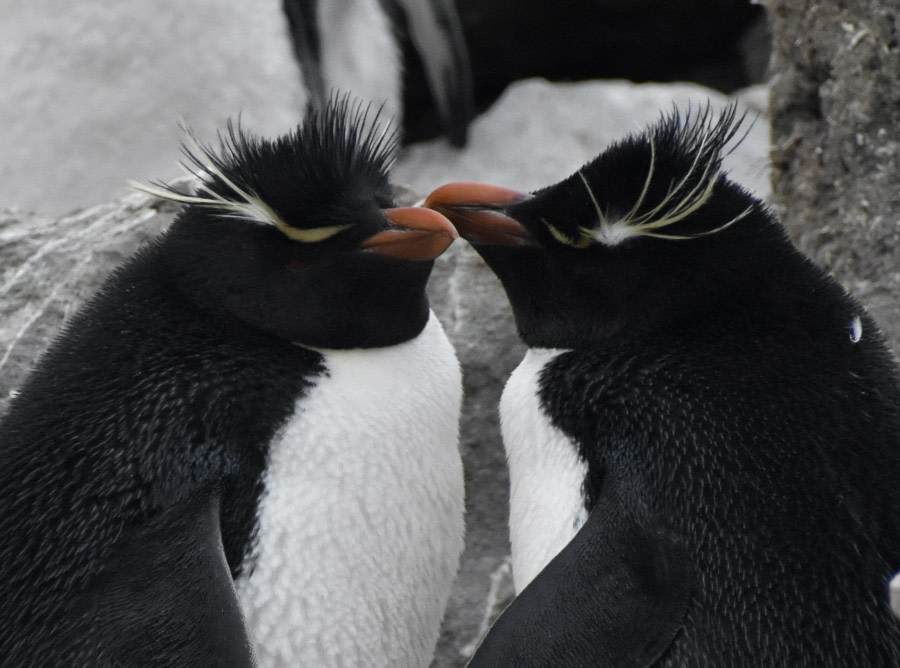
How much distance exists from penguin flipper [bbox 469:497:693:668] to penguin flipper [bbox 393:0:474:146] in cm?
388

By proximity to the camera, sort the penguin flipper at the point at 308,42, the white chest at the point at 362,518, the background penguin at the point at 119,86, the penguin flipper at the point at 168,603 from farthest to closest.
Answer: the penguin flipper at the point at 308,42, the background penguin at the point at 119,86, the white chest at the point at 362,518, the penguin flipper at the point at 168,603

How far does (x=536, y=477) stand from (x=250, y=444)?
440 millimetres

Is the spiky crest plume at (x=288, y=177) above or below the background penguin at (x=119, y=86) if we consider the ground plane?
above

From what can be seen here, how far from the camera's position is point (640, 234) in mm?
2143

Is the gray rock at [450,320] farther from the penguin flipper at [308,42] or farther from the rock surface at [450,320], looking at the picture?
the penguin flipper at [308,42]

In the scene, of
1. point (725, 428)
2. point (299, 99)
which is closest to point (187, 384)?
point (725, 428)

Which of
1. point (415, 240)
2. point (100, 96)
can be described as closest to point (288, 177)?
point (415, 240)

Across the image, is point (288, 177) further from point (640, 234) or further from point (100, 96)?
point (100, 96)

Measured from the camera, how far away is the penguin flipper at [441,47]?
570 cm

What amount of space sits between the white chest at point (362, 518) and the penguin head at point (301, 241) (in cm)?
10

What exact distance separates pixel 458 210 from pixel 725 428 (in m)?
0.58

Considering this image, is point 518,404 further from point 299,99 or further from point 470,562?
point 299,99

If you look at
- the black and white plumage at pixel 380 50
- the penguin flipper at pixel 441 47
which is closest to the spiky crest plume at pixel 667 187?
the black and white plumage at pixel 380 50

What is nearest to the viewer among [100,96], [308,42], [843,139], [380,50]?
[843,139]
